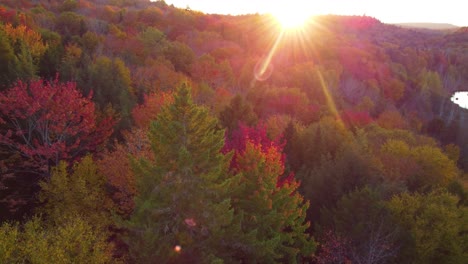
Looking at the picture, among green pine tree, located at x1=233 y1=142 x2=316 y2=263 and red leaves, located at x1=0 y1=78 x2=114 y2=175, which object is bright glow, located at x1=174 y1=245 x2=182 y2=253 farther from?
red leaves, located at x1=0 y1=78 x2=114 y2=175

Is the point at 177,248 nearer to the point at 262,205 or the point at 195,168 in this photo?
the point at 195,168

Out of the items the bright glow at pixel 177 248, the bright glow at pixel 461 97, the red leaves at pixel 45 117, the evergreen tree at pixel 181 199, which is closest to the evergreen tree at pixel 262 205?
the evergreen tree at pixel 181 199

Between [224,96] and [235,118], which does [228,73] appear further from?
[235,118]

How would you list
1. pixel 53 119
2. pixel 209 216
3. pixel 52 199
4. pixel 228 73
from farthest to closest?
pixel 228 73, pixel 53 119, pixel 52 199, pixel 209 216

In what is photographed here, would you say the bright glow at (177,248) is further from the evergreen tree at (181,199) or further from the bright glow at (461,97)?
the bright glow at (461,97)

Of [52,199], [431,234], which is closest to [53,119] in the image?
[52,199]

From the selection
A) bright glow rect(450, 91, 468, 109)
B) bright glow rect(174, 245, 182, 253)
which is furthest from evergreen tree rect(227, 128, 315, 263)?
bright glow rect(450, 91, 468, 109)
